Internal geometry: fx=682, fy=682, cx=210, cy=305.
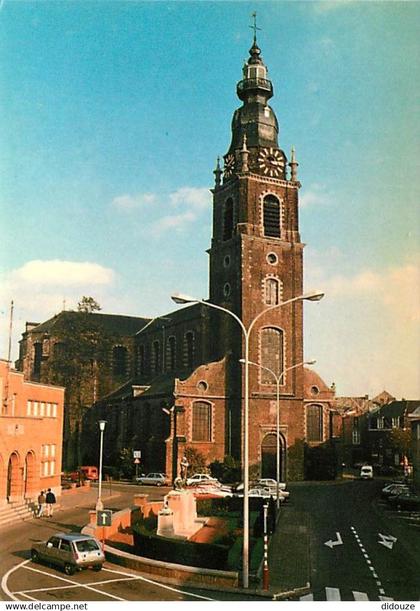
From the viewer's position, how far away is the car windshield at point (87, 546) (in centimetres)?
2075

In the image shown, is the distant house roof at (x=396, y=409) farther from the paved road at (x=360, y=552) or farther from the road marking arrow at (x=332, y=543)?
the road marking arrow at (x=332, y=543)

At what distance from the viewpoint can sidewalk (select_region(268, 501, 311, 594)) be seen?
20156 mm

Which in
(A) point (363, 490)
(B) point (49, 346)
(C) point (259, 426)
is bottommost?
(A) point (363, 490)

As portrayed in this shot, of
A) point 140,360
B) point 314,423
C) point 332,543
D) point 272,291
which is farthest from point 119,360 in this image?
point 332,543

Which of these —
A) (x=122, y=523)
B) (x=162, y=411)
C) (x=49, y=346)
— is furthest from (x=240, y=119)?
(x=122, y=523)

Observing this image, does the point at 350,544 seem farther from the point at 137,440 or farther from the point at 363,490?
the point at 137,440

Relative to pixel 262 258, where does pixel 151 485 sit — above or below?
below

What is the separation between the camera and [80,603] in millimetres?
14984

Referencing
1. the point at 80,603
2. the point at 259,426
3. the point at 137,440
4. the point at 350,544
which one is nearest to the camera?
the point at 80,603

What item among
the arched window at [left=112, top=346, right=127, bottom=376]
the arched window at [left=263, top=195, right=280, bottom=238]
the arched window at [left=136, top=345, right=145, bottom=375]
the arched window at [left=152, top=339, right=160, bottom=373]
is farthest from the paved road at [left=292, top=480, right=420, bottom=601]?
the arched window at [left=112, top=346, right=127, bottom=376]

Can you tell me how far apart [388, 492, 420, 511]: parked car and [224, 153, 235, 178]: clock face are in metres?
34.5

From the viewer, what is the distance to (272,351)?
60000 millimetres

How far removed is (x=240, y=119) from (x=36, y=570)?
51.5 meters

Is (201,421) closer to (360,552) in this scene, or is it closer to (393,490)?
(393,490)
